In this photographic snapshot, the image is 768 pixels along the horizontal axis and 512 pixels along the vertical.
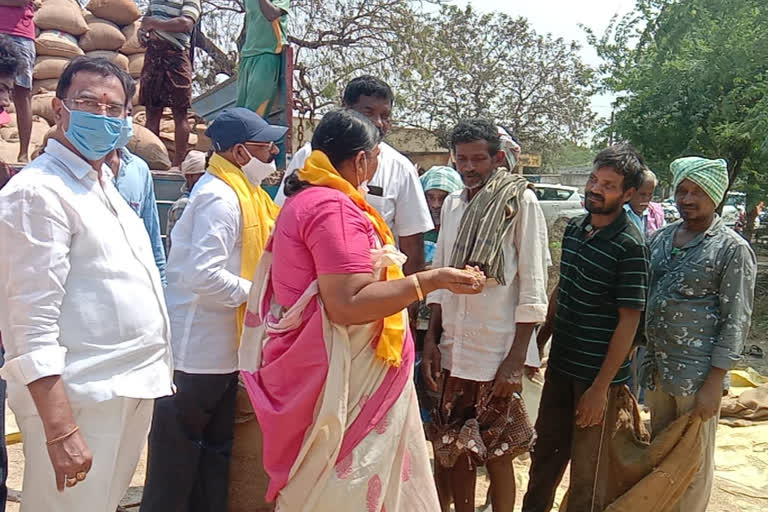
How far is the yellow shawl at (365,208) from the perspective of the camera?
1958mm

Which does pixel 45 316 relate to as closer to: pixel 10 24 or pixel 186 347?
pixel 186 347

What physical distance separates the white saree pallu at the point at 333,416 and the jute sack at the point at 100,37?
9076mm

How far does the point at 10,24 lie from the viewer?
4605 mm

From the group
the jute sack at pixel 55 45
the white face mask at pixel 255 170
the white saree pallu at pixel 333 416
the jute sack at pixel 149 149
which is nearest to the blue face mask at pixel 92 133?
the white saree pallu at pixel 333 416

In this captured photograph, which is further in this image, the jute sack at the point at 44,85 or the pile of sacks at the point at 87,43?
the jute sack at the point at 44,85

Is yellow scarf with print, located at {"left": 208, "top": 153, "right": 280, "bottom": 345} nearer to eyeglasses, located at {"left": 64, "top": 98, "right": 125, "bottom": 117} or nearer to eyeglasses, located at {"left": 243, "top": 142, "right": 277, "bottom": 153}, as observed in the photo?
eyeglasses, located at {"left": 243, "top": 142, "right": 277, "bottom": 153}

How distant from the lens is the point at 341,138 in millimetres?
1986

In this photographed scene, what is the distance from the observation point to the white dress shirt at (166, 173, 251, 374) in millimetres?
2441

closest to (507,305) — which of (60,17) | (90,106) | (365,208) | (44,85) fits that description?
(365,208)

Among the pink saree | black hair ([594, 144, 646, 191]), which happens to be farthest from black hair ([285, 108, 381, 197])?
black hair ([594, 144, 646, 191])

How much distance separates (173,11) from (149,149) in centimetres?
126

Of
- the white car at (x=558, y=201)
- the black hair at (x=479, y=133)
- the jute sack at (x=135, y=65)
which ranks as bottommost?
the white car at (x=558, y=201)

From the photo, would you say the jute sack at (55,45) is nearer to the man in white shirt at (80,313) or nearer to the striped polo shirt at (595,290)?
the man in white shirt at (80,313)

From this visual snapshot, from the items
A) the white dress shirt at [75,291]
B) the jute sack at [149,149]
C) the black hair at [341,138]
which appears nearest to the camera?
the white dress shirt at [75,291]
